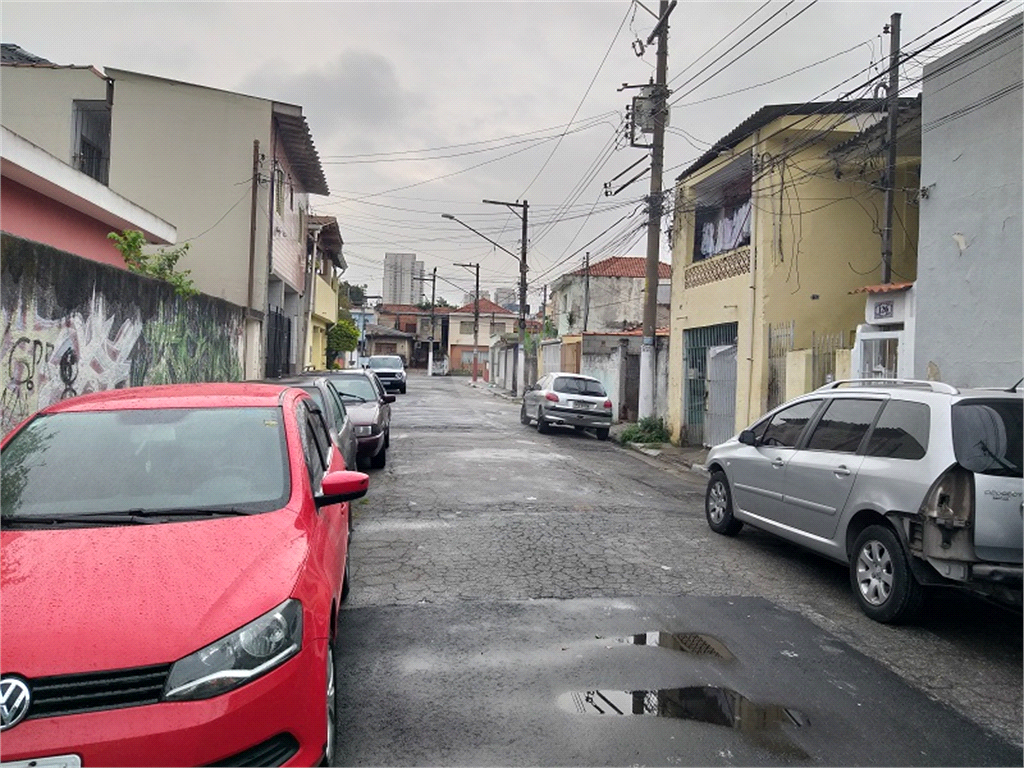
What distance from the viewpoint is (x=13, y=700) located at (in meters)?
2.52

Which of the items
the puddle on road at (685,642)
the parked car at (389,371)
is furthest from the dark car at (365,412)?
the parked car at (389,371)

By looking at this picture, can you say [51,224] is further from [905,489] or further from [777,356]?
[777,356]

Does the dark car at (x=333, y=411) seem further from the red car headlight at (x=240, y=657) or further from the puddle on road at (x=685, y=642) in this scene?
the red car headlight at (x=240, y=657)

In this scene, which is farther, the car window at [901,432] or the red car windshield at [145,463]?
the car window at [901,432]

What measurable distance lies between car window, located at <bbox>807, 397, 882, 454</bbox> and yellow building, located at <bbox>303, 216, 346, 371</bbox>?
22452 millimetres

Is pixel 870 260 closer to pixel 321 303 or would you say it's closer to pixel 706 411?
pixel 706 411

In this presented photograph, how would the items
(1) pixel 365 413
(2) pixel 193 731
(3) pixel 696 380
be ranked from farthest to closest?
1. (3) pixel 696 380
2. (1) pixel 365 413
3. (2) pixel 193 731

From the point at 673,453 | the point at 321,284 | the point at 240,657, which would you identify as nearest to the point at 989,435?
the point at 240,657

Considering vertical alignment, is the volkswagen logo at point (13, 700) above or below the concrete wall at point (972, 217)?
below

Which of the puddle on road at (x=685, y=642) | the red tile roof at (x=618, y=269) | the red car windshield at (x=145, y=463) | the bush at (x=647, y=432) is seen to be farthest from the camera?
the red tile roof at (x=618, y=269)

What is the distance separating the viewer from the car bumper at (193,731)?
98.0 inches

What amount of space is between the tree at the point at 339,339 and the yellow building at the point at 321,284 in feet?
2.51

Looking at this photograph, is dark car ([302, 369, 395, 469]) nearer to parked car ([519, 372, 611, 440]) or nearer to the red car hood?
parked car ([519, 372, 611, 440])

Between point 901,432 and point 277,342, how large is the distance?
1900 centimetres
